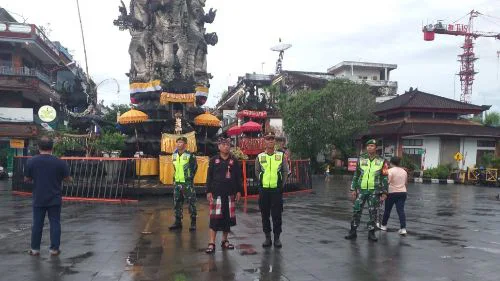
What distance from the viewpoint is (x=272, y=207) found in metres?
7.41

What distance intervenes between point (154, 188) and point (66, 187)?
9.07ft

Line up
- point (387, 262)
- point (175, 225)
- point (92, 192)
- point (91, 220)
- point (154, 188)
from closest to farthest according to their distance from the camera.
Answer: point (387, 262), point (175, 225), point (91, 220), point (92, 192), point (154, 188)

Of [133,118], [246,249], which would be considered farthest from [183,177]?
[133,118]

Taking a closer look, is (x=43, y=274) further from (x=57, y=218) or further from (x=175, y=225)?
(x=175, y=225)

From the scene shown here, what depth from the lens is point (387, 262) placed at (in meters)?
6.34

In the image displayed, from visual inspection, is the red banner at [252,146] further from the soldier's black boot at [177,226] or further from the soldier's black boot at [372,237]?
the soldier's black boot at [372,237]

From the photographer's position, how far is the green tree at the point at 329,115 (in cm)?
3878

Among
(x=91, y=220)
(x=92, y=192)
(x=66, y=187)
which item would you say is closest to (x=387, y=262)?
(x=91, y=220)

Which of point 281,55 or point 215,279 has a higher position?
point 281,55

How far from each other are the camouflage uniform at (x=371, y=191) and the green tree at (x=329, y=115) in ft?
101

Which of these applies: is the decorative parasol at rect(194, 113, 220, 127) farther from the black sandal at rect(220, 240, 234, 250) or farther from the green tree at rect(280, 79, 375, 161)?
the green tree at rect(280, 79, 375, 161)

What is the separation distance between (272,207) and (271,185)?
1.19ft

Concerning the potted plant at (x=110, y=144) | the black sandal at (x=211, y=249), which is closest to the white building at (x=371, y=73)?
the potted plant at (x=110, y=144)

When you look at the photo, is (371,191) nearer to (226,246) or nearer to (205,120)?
A: (226,246)
